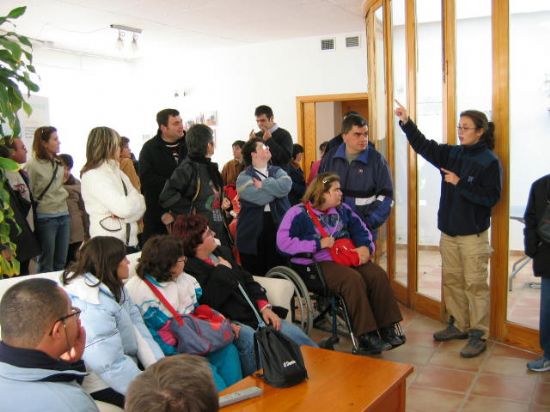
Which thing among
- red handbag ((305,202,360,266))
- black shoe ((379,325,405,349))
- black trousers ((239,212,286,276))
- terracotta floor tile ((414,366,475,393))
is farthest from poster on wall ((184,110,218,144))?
terracotta floor tile ((414,366,475,393))

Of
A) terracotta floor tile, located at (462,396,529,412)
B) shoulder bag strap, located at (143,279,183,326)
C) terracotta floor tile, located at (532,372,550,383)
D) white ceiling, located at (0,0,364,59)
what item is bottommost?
terracotta floor tile, located at (462,396,529,412)

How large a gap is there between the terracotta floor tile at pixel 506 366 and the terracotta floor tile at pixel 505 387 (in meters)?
0.06

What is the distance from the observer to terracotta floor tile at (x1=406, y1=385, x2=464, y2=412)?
298cm

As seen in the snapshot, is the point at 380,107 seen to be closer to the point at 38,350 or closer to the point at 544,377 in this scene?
the point at 544,377

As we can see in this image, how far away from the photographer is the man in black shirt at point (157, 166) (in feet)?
12.9

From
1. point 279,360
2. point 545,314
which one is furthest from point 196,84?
point 279,360

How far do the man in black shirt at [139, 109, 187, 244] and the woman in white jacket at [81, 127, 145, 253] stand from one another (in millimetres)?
469

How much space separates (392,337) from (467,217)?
3.12 feet

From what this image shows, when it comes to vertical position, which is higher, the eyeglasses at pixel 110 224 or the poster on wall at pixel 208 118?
the poster on wall at pixel 208 118

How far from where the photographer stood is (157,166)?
155 inches

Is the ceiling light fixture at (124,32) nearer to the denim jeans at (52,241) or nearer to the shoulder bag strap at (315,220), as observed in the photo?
the denim jeans at (52,241)

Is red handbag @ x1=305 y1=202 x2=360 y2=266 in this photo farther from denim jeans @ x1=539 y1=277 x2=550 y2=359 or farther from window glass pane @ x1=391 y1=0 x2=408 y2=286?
window glass pane @ x1=391 y1=0 x2=408 y2=286

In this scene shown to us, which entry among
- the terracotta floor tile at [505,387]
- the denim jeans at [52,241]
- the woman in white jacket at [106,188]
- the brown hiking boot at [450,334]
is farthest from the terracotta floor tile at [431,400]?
the denim jeans at [52,241]

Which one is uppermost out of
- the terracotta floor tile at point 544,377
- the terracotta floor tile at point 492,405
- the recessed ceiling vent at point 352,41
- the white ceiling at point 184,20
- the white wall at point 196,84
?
the white ceiling at point 184,20
